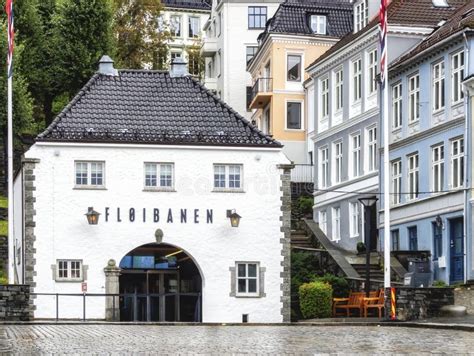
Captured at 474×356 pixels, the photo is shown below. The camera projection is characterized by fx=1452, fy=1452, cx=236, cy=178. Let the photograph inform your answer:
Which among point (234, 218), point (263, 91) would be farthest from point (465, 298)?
point (263, 91)

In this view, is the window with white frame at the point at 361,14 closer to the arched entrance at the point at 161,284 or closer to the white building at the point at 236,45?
the arched entrance at the point at 161,284

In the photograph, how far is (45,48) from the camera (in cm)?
7738

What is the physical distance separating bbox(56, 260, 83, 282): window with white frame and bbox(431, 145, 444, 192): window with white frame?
12724mm

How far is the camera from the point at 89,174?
49562 mm

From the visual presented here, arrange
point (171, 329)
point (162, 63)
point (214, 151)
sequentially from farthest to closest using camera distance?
1. point (162, 63)
2. point (214, 151)
3. point (171, 329)

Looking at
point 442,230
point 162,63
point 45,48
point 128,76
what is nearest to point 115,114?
point 128,76

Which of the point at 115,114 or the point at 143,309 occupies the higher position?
the point at 115,114

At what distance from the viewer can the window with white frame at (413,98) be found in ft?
175

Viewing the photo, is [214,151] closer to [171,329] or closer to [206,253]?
[206,253]

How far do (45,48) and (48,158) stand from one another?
29029 millimetres

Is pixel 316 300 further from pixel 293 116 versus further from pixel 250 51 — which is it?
pixel 250 51

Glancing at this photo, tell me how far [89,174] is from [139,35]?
3751 cm

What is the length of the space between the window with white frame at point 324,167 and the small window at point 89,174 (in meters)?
17.1

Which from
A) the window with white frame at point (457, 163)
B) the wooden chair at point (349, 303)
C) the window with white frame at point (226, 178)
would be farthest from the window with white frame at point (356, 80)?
the wooden chair at point (349, 303)
